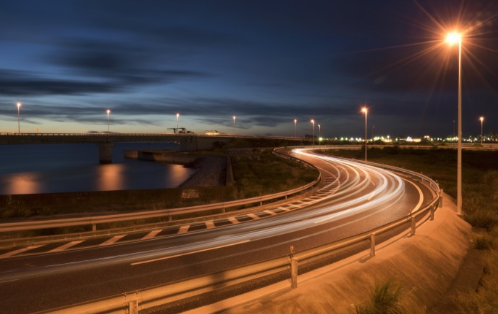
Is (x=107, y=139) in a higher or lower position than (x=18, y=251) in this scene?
higher

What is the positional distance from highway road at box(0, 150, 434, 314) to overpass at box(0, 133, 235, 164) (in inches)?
3146

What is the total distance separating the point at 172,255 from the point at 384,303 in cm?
691

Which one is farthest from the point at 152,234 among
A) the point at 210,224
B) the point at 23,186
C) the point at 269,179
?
the point at 23,186

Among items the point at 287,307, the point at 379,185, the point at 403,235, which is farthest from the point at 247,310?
the point at 379,185

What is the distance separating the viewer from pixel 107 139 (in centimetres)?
10862

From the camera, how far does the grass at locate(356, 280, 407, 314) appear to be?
674 cm

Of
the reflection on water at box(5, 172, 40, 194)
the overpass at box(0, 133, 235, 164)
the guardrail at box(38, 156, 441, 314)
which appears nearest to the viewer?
the guardrail at box(38, 156, 441, 314)

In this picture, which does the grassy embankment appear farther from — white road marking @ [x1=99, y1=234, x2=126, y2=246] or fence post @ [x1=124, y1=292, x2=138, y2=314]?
white road marking @ [x1=99, y1=234, x2=126, y2=246]

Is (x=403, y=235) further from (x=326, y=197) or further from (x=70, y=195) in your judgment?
(x=70, y=195)

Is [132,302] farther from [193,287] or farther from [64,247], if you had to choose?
[64,247]

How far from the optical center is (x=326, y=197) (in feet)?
87.0

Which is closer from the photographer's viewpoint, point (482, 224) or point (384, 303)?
point (384, 303)

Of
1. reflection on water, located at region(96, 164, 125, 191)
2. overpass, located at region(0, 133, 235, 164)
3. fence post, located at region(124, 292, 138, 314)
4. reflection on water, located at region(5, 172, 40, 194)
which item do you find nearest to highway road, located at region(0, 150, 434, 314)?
fence post, located at region(124, 292, 138, 314)

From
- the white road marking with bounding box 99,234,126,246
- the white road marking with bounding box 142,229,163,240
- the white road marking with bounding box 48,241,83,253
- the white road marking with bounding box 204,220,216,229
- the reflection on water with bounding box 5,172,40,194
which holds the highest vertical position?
the white road marking with bounding box 48,241,83,253
